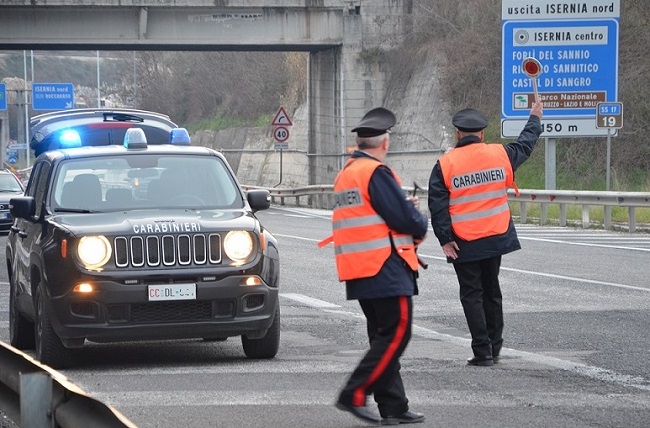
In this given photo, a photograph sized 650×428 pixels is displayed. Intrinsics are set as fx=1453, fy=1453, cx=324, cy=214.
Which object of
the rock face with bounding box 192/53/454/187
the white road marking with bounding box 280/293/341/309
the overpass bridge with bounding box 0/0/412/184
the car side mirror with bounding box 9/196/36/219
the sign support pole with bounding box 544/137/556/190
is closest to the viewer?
the car side mirror with bounding box 9/196/36/219

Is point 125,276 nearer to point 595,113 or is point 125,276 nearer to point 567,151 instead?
point 595,113

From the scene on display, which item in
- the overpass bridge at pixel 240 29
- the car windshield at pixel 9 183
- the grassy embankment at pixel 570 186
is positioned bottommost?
the grassy embankment at pixel 570 186

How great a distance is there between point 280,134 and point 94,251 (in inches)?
1479

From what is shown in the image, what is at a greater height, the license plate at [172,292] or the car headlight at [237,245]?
the car headlight at [237,245]

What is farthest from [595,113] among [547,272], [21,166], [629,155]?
[21,166]

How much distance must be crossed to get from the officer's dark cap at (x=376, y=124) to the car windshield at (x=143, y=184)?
143 inches

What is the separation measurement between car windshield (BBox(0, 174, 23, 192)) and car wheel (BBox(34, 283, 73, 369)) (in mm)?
24229

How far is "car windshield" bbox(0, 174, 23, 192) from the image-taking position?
112 feet

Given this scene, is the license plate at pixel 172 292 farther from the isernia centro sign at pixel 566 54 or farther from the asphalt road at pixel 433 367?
the isernia centro sign at pixel 566 54

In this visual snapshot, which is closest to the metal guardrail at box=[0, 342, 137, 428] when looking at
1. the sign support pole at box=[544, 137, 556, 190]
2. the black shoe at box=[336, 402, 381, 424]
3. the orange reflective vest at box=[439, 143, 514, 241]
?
the black shoe at box=[336, 402, 381, 424]

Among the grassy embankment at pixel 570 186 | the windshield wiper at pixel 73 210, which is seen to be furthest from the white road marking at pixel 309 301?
the grassy embankment at pixel 570 186

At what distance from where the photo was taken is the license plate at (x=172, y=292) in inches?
398

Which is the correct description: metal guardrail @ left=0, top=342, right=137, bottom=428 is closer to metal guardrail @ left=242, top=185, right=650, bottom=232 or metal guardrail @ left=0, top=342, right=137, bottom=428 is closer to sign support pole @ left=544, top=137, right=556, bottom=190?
metal guardrail @ left=242, top=185, right=650, bottom=232

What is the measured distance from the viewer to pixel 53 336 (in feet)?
33.9
